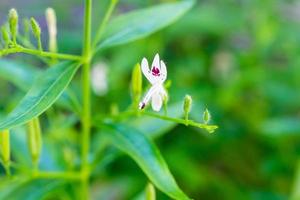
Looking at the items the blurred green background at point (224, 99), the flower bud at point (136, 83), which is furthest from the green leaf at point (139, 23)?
the blurred green background at point (224, 99)

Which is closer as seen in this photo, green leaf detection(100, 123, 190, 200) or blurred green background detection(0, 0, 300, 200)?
green leaf detection(100, 123, 190, 200)

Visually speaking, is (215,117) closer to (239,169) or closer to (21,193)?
(239,169)

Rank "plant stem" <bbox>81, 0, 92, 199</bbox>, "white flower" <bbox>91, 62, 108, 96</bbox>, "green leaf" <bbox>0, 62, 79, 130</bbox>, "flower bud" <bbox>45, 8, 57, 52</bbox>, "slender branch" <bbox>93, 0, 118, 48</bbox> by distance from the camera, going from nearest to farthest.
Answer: "green leaf" <bbox>0, 62, 79, 130</bbox>
"plant stem" <bbox>81, 0, 92, 199</bbox>
"slender branch" <bbox>93, 0, 118, 48</bbox>
"flower bud" <bbox>45, 8, 57, 52</bbox>
"white flower" <bbox>91, 62, 108, 96</bbox>

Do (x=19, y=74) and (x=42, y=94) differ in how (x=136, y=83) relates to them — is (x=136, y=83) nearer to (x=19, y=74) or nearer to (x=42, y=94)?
(x=42, y=94)

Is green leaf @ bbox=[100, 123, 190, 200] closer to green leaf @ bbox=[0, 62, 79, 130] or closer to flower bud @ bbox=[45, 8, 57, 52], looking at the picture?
green leaf @ bbox=[0, 62, 79, 130]

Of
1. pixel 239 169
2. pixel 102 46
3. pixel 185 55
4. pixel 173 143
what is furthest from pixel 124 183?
pixel 102 46

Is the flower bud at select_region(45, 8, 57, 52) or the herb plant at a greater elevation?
the flower bud at select_region(45, 8, 57, 52)

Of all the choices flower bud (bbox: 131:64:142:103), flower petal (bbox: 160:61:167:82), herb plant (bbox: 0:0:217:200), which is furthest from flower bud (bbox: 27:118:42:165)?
flower petal (bbox: 160:61:167:82)
